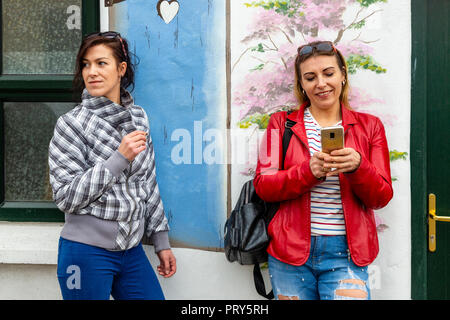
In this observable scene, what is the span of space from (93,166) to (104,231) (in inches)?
12.5

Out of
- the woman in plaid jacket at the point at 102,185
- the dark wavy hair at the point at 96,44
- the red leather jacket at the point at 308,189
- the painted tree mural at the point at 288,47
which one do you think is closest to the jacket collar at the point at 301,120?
the red leather jacket at the point at 308,189

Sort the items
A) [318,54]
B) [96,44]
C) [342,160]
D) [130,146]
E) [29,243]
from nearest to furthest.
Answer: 1. [342,160]
2. [130,146]
3. [318,54]
4. [96,44]
5. [29,243]

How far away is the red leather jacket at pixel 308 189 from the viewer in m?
1.84

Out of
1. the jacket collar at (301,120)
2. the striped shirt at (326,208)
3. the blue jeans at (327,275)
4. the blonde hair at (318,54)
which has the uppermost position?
the blonde hair at (318,54)

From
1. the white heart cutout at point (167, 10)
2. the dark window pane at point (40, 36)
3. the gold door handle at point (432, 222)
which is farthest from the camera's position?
the dark window pane at point (40, 36)

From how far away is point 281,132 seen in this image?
6.81 feet

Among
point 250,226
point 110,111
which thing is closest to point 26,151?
point 110,111

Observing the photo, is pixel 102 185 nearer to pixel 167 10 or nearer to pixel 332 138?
pixel 332 138

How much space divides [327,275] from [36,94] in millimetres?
2147

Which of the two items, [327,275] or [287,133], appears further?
[287,133]

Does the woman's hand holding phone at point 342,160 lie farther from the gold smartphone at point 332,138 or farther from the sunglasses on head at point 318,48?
the sunglasses on head at point 318,48

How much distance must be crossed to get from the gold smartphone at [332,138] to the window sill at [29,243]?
5.87 feet

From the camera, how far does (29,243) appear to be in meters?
2.57
